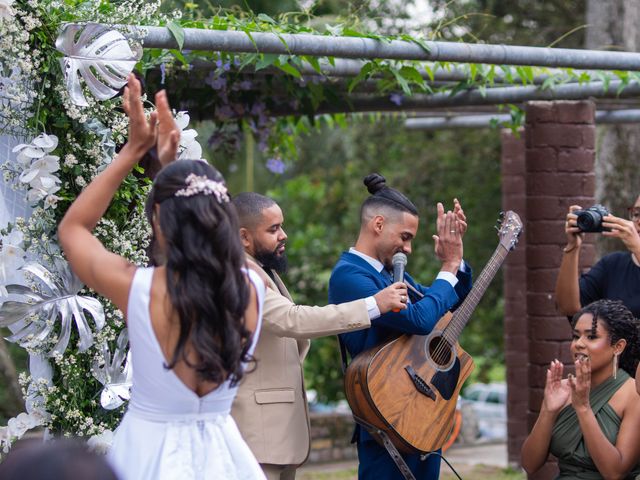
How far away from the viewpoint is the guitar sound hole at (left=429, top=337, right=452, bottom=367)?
4945 mm

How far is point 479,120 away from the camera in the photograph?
902cm

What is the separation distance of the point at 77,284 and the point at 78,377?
35 centimetres

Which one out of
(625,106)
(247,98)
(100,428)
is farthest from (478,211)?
(100,428)

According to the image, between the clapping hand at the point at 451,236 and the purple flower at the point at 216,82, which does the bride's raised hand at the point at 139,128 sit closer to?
the clapping hand at the point at 451,236

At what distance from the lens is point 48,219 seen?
404 cm

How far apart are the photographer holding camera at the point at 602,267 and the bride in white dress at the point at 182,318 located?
2.70 meters

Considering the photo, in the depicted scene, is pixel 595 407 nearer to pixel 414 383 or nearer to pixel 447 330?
pixel 447 330

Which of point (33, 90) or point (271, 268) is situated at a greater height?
point (33, 90)

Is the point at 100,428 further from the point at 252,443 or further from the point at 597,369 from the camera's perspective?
the point at 597,369

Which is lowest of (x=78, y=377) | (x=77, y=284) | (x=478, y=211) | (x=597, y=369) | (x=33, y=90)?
(x=478, y=211)

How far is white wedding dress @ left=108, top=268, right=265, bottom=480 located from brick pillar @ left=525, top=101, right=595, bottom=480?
148 inches

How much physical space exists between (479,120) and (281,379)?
5.01 m

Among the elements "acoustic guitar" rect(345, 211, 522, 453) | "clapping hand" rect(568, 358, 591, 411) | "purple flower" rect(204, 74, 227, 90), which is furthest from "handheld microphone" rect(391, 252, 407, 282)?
"purple flower" rect(204, 74, 227, 90)

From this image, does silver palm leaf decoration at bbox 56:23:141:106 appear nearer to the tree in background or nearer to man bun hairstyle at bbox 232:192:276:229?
man bun hairstyle at bbox 232:192:276:229
